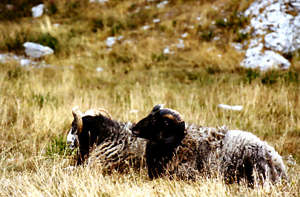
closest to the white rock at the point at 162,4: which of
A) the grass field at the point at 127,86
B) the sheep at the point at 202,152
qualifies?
the grass field at the point at 127,86

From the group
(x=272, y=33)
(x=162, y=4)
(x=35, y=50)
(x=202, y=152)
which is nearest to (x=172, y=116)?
(x=202, y=152)

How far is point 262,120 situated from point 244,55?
5.35 meters

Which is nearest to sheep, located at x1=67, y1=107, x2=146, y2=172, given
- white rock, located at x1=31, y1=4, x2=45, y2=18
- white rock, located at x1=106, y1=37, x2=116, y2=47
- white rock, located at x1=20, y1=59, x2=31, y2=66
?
white rock, located at x1=20, y1=59, x2=31, y2=66

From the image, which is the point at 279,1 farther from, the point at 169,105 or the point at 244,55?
the point at 169,105

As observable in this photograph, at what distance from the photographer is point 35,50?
11766mm

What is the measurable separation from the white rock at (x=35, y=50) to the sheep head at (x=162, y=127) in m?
9.92

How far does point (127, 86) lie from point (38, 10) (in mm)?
11765

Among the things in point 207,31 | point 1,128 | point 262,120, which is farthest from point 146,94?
point 207,31

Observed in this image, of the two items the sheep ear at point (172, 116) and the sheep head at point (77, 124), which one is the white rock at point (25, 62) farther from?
the sheep ear at point (172, 116)

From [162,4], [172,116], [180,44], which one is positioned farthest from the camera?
[162,4]

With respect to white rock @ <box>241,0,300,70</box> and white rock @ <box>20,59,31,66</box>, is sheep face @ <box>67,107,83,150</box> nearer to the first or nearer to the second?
white rock @ <box>241,0,300,70</box>

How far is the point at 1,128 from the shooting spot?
14.4ft

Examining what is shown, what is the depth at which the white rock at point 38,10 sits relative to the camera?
648 inches

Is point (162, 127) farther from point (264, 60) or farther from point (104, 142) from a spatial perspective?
point (264, 60)
